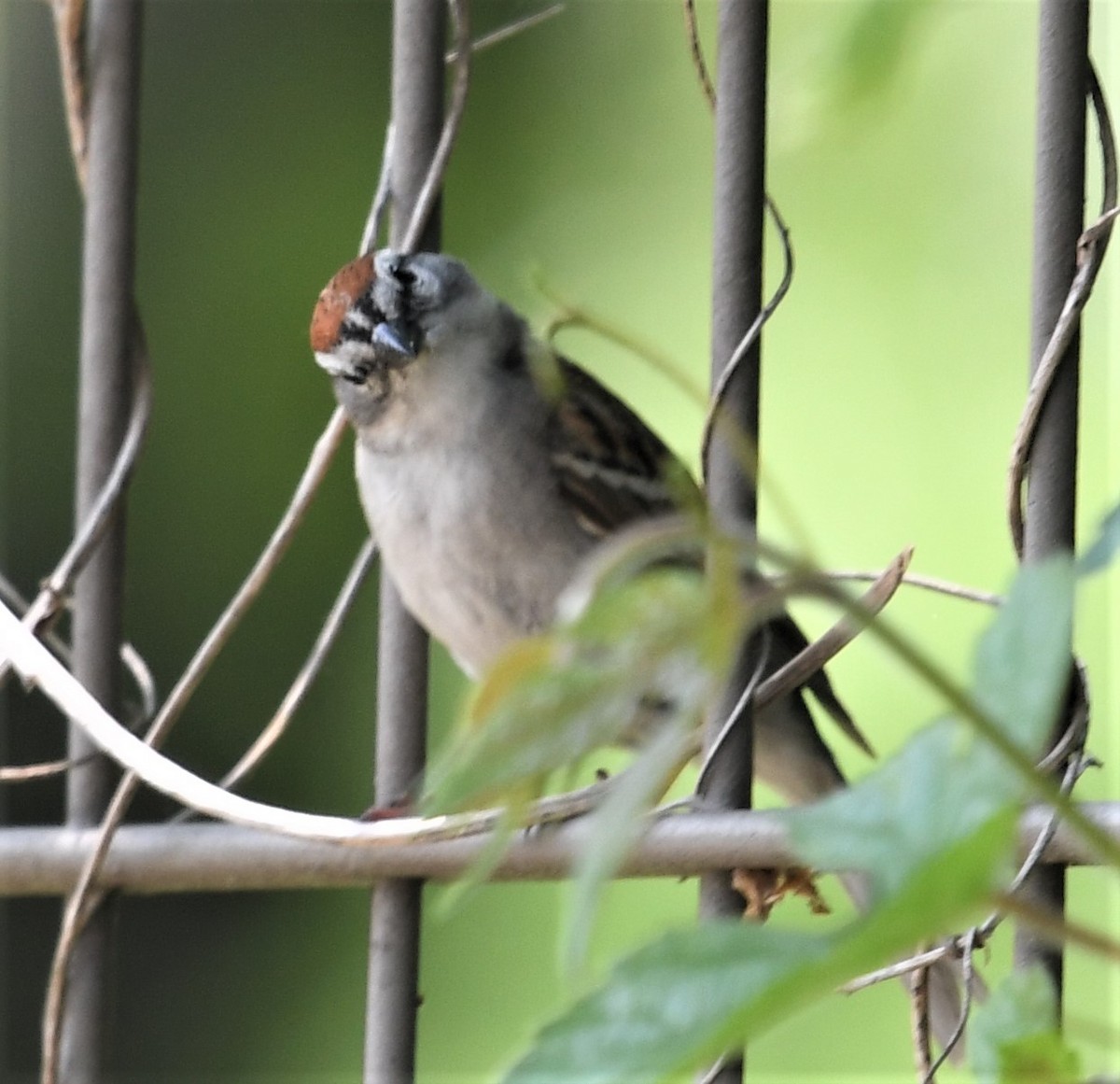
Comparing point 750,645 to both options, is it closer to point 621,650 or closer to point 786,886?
point 786,886

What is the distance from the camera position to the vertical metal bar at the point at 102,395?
2.58 ft

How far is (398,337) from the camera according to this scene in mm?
1104

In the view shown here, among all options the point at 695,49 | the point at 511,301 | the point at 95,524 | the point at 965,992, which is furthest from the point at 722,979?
the point at 511,301

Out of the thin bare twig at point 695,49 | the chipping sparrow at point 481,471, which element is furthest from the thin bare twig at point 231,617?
the chipping sparrow at point 481,471

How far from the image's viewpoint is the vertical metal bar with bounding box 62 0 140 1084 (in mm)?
787

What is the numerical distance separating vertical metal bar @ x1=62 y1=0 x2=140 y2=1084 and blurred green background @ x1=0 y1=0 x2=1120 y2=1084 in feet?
1.30

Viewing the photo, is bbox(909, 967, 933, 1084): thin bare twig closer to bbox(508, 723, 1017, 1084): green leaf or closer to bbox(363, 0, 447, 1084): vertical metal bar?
bbox(363, 0, 447, 1084): vertical metal bar

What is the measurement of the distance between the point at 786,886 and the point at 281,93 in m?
1.25

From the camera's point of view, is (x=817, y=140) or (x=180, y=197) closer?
(x=817, y=140)

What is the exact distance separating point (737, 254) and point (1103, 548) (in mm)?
407

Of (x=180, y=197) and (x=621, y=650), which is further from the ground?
(x=180, y=197)

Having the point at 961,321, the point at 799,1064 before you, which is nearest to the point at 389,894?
the point at 799,1064

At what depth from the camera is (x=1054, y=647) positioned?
0.22 m

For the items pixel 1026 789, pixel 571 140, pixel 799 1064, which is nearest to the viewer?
pixel 1026 789
